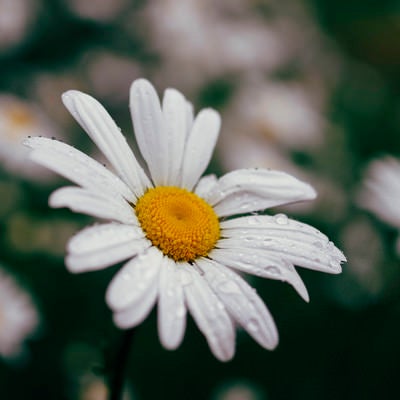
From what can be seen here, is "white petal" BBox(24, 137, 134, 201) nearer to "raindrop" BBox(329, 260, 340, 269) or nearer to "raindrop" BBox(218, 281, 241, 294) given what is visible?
"raindrop" BBox(218, 281, 241, 294)

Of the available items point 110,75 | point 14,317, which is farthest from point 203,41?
point 14,317

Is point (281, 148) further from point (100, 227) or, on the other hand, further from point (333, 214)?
point (100, 227)

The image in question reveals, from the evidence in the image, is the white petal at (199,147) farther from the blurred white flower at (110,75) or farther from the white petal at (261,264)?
the blurred white flower at (110,75)

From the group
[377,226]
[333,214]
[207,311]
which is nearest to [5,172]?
[333,214]

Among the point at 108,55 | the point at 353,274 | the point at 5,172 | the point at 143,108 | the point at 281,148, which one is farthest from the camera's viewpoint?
the point at 108,55

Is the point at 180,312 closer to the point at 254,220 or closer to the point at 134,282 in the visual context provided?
the point at 134,282

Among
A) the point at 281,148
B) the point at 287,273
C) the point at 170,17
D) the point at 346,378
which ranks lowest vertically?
the point at 346,378

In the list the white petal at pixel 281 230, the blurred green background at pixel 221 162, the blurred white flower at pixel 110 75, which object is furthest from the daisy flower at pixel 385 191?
the blurred white flower at pixel 110 75
